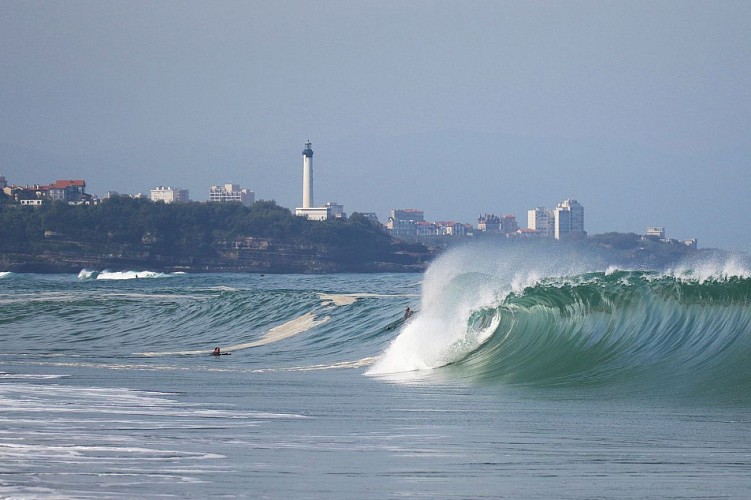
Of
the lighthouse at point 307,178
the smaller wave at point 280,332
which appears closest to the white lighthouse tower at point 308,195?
the lighthouse at point 307,178

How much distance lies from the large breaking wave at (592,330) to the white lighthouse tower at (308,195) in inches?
6251

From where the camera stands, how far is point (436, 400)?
13617mm

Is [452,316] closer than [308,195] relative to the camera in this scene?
Yes

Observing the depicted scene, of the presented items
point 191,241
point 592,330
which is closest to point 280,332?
point 592,330

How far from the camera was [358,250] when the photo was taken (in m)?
177

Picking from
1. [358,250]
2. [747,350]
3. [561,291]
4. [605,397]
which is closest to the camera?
[605,397]

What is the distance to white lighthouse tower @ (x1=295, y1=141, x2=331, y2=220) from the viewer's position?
181875 mm

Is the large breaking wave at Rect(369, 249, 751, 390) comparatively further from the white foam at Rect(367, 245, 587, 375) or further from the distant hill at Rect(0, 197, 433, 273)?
the distant hill at Rect(0, 197, 433, 273)

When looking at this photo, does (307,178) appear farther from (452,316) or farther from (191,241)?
(452,316)

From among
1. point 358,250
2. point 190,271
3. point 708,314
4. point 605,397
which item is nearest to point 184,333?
point 708,314

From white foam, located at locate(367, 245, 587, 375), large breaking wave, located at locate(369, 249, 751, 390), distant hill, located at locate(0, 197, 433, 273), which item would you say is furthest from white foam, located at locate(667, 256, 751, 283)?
distant hill, located at locate(0, 197, 433, 273)

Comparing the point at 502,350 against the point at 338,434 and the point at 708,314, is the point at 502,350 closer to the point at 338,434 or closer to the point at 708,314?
the point at 708,314

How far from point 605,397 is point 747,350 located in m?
3.49

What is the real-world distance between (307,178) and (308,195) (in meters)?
5.51
